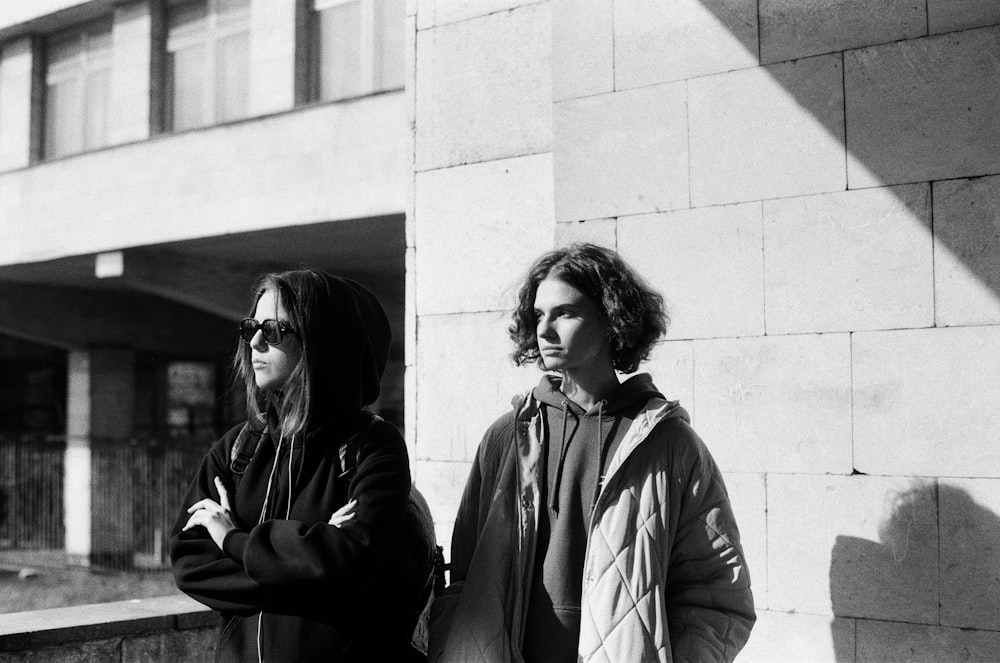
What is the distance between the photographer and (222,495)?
2.89m

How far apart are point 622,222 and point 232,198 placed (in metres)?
9.49

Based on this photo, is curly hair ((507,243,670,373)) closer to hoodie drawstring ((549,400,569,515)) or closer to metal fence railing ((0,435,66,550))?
hoodie drawstring ((549,400,569,515))

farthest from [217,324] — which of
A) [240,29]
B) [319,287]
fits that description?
[319,287]

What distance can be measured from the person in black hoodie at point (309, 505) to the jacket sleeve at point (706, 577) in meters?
0.65

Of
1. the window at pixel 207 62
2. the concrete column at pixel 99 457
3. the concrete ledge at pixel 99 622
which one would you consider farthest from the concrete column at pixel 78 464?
the concrete ledge at pixel 99 622

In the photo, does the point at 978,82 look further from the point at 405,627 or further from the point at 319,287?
the point at 405,627

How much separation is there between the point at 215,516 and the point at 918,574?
2.33 m

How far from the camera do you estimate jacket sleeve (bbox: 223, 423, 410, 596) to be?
2.60 m

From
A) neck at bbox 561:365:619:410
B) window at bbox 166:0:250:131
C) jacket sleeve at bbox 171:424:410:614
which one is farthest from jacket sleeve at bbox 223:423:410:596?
window at bbox 166:0:250:131

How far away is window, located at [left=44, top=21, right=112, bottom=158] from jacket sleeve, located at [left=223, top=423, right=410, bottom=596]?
14.1m

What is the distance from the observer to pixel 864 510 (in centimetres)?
389

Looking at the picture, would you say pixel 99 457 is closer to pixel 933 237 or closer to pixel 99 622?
pixel 99 622

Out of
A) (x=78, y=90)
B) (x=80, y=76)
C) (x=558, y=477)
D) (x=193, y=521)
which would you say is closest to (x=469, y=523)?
(x=558, y=477)

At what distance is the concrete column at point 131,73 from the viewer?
48.5 ft
